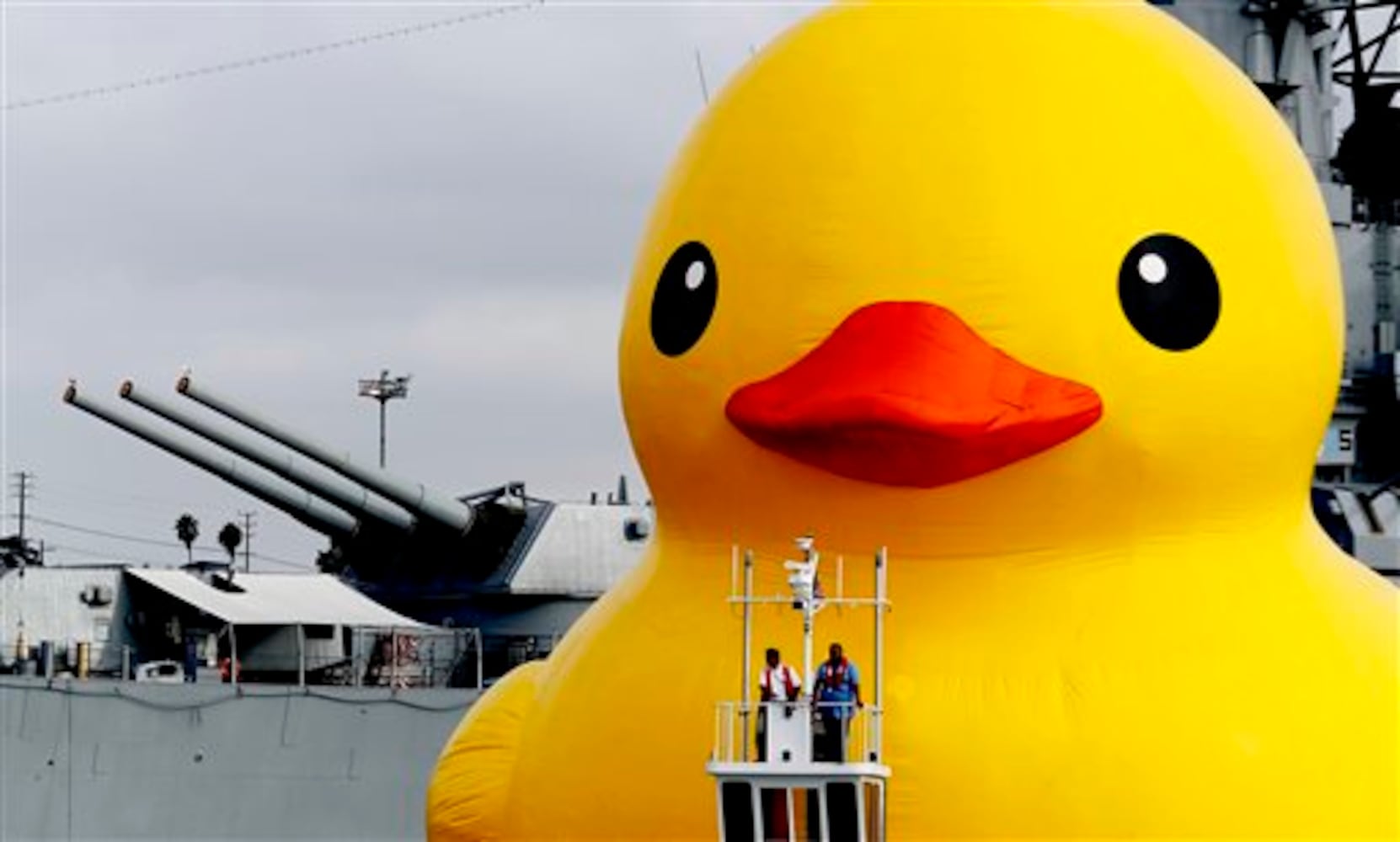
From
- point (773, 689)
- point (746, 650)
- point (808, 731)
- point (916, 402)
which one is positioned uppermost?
point (916, 402)

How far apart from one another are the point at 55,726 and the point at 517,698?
15.2 m

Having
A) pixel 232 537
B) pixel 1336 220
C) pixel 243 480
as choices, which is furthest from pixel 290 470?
pixel 232 537

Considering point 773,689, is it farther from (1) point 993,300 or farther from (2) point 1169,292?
(2) point 1169,292

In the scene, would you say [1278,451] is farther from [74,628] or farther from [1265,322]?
[74,628]

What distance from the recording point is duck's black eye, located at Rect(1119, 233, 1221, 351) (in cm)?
963

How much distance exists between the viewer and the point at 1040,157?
9.72 meters

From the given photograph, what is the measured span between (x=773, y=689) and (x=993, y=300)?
5.77ft

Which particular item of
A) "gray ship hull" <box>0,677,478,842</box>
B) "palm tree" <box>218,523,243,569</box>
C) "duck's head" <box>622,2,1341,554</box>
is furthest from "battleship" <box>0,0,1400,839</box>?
"palm tree" <box>218,523,243,569</box>

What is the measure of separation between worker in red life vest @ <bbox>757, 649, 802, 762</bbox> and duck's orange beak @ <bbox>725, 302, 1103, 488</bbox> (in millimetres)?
903

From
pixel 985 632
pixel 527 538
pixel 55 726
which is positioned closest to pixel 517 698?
pixel 985 632

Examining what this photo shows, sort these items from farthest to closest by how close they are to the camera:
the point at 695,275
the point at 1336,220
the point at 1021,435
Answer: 1. the point at 1336,220
2. the point at 695,275
3. the point at 1021,435

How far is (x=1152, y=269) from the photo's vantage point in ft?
31.7

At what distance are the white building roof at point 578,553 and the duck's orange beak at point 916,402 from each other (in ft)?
65.8

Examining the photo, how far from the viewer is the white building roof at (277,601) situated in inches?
1152
